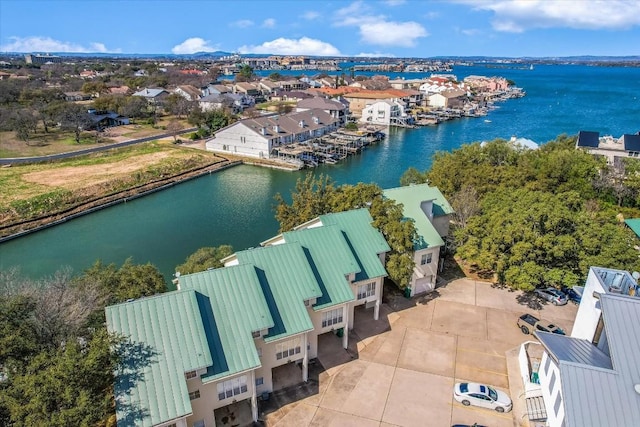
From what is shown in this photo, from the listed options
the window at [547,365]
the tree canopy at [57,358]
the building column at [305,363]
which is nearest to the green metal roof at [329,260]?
the building column at [305,363]

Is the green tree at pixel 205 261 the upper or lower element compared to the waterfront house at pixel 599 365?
lower

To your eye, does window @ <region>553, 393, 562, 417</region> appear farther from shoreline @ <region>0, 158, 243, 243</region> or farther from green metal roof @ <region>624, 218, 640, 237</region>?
shoreline @ <region>0, 158, 243, 243</region>

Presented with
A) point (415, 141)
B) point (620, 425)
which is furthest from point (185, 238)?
point (415, 141)

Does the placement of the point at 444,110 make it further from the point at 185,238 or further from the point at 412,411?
the point at 412,411

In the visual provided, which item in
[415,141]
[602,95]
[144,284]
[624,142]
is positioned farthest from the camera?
[602,95]

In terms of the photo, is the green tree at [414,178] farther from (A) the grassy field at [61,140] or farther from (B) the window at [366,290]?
(A) the grassy field at [61,140]

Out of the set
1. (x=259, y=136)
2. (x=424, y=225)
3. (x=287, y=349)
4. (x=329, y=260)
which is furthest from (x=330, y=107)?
(x=287, y=349)

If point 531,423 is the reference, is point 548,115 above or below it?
above
